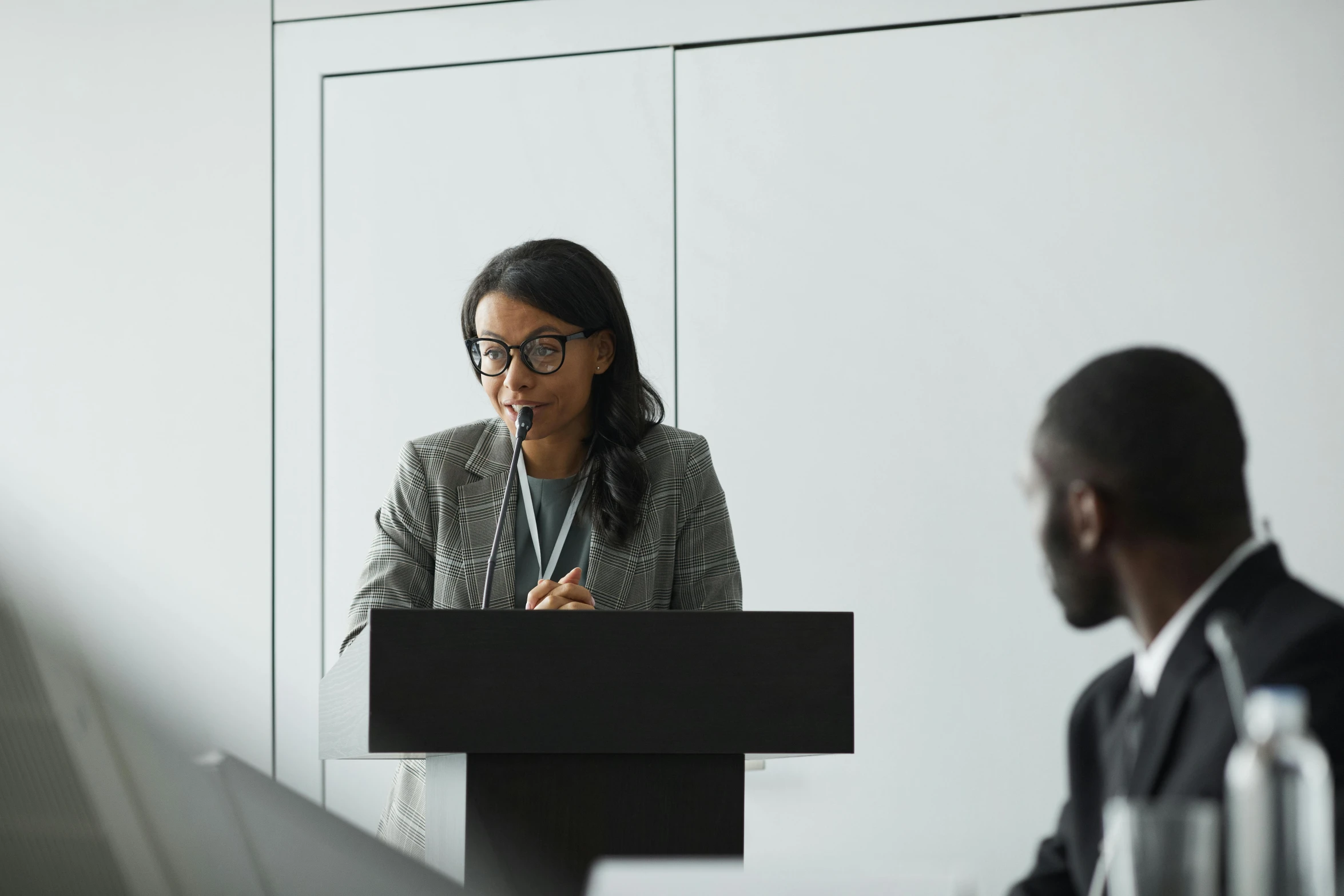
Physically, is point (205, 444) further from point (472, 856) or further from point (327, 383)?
point (472, 856)

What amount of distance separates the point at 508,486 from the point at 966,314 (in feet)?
5.85

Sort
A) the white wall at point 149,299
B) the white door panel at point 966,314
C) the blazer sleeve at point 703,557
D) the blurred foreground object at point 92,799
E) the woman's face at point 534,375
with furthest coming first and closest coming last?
the white wall at point 149,299 → the white door panel at point 966,314 → the blazer sleeve at point 703,557 → the woman's face at point 534,375 → the blurred foreground object at point 92,799

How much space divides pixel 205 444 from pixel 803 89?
1.89 m

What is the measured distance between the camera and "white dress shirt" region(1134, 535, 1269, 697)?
0.98 meters

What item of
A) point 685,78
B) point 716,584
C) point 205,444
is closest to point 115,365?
point 205,444

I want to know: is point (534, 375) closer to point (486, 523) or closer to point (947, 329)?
point (486, 523)

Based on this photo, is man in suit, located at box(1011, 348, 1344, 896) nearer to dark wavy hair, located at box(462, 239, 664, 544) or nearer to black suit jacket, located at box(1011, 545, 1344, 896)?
black suit jacket, located at box(1011, 545, 1344, 896)

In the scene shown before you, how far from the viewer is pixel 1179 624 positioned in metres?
0.98

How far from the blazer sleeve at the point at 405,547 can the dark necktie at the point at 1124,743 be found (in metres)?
1.14

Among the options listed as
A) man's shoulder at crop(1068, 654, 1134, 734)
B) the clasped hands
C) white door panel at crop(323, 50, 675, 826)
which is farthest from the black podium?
white door panel at crop(323, 50, 675, 826)

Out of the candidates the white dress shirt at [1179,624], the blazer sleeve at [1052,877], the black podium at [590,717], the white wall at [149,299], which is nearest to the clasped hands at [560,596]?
the black podium at [590,717]

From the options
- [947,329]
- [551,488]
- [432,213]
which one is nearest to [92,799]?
[551,488]

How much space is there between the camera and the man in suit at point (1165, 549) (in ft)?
3.12

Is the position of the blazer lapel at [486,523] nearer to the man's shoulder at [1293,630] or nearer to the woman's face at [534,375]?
the woman's face at [534,375]
